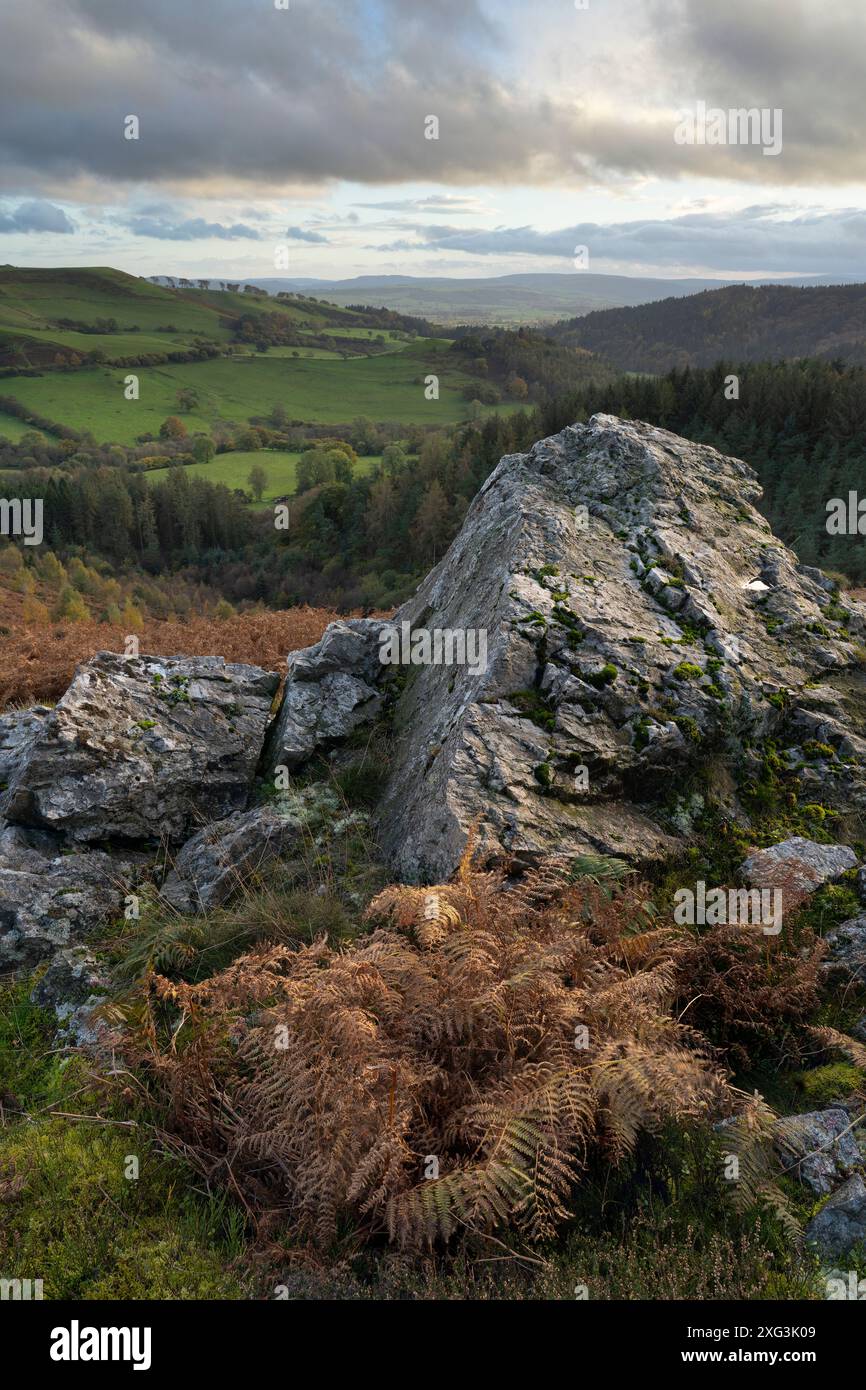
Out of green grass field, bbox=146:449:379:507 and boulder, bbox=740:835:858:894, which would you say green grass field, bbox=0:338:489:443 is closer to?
green grass field, bbox=146:449:379:507

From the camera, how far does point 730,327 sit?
170m

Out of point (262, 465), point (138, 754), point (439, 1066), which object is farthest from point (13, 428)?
point (439, 1066)

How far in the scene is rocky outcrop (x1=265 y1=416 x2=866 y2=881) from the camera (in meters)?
5.87

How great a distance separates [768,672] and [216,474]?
102 meters

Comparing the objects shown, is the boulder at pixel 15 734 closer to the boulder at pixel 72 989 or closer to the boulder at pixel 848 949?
the boulder at pixel 72 989

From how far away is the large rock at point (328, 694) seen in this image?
761cm

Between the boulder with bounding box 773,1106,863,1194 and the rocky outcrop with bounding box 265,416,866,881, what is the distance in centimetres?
202

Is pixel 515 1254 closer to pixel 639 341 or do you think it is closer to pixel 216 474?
pixel 216 474

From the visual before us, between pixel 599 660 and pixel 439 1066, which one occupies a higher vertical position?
pixel 599 660

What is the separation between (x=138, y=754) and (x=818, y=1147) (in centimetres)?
600

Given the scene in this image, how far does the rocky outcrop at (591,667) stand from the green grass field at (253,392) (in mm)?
121465

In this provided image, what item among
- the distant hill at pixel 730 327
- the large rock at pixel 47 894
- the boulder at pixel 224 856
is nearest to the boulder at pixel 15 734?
the large rock at pixel 47 894

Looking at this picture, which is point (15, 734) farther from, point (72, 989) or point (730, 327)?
point (730, 327)

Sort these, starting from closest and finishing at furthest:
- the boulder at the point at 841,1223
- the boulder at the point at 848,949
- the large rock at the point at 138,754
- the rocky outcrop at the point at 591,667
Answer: the boulder at the point at 841,1223 → the boulder at the point at 848,949 → the rocky outcrop at the point at 591,667 → the large rock at the point at 138,754
